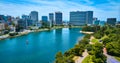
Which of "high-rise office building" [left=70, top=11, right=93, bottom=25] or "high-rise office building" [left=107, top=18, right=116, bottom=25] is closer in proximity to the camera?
"high-rise office building" [left=107, top=18, right=116, bottom=25]

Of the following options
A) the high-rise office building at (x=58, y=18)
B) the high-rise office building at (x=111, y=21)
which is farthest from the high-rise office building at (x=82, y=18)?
the high-rise office building at (x=111, y=21)

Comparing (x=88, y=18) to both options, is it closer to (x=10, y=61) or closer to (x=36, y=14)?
(x=36, y=14)

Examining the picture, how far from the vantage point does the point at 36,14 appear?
2114 inches

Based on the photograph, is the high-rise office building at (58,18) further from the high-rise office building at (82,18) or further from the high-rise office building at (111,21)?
the high-rise office building at (111,21)

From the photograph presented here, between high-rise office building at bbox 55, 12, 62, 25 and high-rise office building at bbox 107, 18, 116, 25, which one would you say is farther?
high-rise office building at bbox 55, 12, 62, 25

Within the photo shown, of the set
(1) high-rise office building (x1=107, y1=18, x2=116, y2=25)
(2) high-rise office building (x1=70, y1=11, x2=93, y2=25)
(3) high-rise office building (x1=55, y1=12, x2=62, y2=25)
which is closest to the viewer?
(1) high-rise office building (x1=107, y1=18, x2=116, y2=25)

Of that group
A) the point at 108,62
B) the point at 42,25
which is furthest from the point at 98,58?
the point at 42,25

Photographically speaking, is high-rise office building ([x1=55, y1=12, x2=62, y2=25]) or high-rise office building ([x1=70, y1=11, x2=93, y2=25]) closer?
high-rise office building ([x1=55, y1=12, x2=62, y2=25])

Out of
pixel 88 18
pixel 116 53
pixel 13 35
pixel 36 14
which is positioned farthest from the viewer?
pixel 36 14

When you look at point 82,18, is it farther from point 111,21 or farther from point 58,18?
point 111,21

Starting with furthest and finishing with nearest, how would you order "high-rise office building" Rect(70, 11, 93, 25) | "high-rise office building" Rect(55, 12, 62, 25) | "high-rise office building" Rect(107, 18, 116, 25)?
"high-rise office building" Rect(70, 11, 93, 25)
"high-rise office building" Rect(55, 12, 62, 25)
"high-rise office building" Rect(107, 18, 116, 25)

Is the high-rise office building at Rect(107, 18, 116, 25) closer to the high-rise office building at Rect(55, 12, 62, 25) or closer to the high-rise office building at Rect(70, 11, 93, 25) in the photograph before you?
the high-rise office building at Rect(70, 11, 93, 25)

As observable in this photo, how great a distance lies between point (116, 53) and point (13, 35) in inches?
610

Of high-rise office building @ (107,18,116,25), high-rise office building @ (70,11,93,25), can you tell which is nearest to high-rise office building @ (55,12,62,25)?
high-rise office building @ (70,11,93,25)
